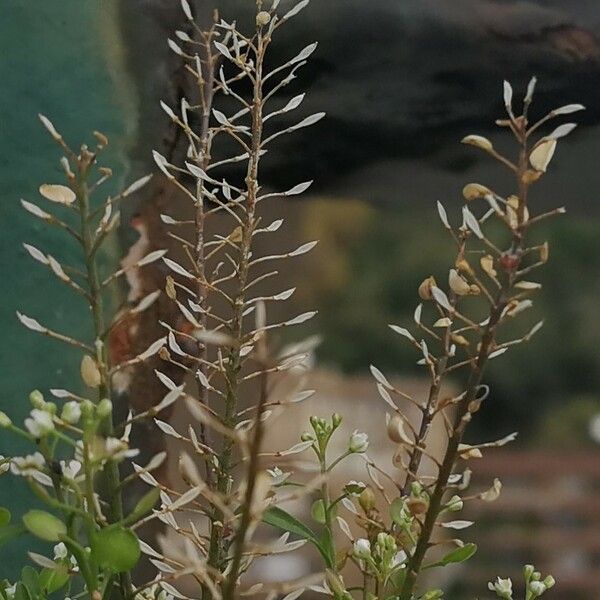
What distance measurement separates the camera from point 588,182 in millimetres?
592

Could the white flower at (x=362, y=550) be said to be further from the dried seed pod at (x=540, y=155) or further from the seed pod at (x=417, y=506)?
the dried seed pod at (x=540, y=155)

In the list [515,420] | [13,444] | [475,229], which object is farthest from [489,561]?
[475,229]

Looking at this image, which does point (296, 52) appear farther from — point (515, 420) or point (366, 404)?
point (515, 420)

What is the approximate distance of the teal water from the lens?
484mm

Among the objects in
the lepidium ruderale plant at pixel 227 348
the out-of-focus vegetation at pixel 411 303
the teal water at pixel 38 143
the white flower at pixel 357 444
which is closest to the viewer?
the lepidium ruderale plant at pixel 227 348

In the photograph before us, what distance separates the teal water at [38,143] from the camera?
48 centimetres

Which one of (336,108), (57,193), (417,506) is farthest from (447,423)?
(336,108)

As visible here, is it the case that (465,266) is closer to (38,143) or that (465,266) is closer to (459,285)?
(459,285)

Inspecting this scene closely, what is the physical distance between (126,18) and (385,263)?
292 millimetres

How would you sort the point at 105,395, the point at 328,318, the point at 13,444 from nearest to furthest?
1. the point at 105,395
2. the point at 13,444
3. the point at 328,318

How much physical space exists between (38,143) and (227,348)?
0.76 feet

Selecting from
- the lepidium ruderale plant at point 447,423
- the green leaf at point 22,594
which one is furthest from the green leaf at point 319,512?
the green leaf at point 22,594

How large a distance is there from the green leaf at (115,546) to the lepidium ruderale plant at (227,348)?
0.04ft

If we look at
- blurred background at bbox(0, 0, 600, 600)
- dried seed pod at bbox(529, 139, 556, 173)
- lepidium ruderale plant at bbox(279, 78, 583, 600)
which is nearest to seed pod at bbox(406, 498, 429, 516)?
lepidium ruderale plant at bbox(279, 78, 583, 600)
